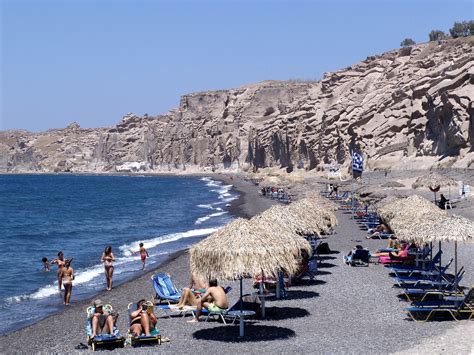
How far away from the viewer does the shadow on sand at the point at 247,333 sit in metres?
11.8

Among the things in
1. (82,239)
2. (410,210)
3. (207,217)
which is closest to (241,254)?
(410,210)

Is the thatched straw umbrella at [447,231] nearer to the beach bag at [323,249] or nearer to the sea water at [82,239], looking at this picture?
the beach bag at [323,249]

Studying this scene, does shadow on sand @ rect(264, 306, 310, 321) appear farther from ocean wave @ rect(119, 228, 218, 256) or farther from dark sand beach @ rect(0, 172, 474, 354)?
ocean wave @ rect(119, 228, 218, 256)

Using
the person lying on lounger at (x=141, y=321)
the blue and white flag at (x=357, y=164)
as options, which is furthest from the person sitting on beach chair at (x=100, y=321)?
the blue and white flag at (x=357, y=164)

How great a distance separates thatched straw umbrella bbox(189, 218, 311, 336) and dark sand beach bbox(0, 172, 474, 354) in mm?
857

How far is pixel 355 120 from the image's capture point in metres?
78.6

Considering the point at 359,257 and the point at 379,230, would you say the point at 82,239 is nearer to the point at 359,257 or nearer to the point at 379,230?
the point at 379,230

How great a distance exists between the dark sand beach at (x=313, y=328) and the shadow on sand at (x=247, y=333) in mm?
18

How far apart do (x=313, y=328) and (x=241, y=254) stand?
2.19 metres

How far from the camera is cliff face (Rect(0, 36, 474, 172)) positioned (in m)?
53.5

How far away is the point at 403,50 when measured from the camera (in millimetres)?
99250

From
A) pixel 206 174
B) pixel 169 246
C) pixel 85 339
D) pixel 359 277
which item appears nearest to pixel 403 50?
pixel 206 174

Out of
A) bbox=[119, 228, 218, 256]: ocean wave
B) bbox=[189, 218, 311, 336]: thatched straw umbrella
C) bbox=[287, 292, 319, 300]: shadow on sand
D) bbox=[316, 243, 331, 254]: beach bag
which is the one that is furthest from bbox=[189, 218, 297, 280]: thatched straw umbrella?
bbox=[119, 228, 218, 256]: ocean wave

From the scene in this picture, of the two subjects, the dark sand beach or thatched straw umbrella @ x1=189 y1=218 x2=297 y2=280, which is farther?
thatched straw umbrella @ x1=189 y1=218 x2=297 y2=280
